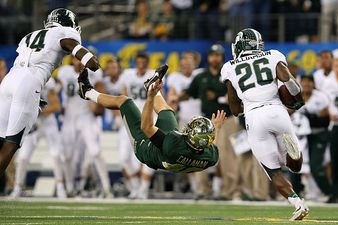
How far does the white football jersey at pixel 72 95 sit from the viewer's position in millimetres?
18328

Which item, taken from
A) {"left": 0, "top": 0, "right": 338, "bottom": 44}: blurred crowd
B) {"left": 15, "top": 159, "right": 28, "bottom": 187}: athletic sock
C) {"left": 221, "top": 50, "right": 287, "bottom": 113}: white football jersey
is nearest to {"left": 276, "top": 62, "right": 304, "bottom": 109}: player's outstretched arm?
{"left": 221, "top": 50, "right": 287, "bottom": 113}: white football jersey

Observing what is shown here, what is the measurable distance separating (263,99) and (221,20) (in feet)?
23.5

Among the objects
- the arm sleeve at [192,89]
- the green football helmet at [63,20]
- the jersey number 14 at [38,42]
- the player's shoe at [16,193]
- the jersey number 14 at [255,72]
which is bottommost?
the player's shoe at [16,193]

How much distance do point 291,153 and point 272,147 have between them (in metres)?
0.37

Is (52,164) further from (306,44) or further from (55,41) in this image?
(55,41)

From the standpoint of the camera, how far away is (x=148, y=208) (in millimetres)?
15094

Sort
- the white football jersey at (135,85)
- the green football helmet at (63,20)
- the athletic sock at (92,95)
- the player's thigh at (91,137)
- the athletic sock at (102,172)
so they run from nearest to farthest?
the green football helmet at (63,20)
the athletic sock at (92,95)
the athletic sock at (102,172)
the player's thigh at (91,137)
the white football jersey at (135,85)

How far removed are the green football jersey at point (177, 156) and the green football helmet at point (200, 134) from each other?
8 centimetres

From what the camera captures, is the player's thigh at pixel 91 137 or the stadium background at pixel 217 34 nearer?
the player's thigh at pixel 91 137

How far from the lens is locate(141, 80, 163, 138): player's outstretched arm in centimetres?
1180

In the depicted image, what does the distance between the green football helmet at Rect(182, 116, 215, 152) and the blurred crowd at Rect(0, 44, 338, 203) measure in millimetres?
5055

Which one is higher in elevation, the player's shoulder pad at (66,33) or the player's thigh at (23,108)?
the player's shoulder pad at (66,33)

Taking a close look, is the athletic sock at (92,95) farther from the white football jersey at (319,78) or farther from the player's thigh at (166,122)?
the white football jersey at (319,78)

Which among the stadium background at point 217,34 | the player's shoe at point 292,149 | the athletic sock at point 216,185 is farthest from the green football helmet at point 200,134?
the stadium background at point 217,34
